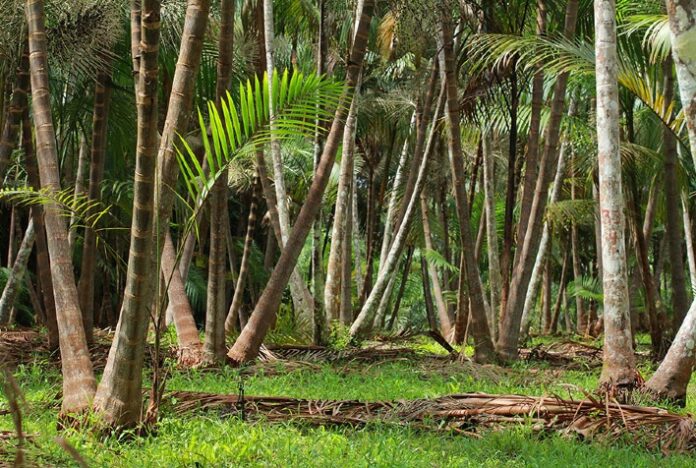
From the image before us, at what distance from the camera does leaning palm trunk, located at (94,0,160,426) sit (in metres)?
4.78

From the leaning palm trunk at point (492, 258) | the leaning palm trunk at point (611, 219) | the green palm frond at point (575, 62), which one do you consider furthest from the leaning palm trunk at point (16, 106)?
the leaning palm trunk at point (492, 258)

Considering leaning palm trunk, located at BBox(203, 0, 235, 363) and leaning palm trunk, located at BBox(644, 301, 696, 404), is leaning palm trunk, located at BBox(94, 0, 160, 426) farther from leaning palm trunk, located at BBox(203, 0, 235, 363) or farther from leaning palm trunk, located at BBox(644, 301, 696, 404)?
leaning palm trunk, located at BBox(644, 301, 696, 404)

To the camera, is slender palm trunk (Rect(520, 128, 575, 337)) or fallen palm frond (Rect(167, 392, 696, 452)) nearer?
fallen palm frond (Rect(167, 392, 696, 452))

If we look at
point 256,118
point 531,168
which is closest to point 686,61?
point 256,118

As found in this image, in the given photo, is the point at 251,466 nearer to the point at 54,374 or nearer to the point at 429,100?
the point at 54,374

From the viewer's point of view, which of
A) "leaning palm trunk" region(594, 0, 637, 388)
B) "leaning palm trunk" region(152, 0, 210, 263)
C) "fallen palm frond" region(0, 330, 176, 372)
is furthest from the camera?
"fallen palm frond" region(0, 330, 176, 372)

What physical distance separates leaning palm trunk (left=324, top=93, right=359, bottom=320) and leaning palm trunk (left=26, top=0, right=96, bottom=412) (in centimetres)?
492

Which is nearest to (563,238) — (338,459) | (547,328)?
(547,328)

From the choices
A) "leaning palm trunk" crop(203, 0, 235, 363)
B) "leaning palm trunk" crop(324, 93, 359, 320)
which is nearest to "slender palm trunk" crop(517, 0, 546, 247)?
"leaning palm trunk" crop(324, 93, 359, 320)

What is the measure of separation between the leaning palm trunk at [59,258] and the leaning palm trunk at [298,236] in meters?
2.99

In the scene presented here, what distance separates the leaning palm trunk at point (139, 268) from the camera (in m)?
4.78

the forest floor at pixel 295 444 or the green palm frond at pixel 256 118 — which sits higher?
the green palm frond at pixel 256 118

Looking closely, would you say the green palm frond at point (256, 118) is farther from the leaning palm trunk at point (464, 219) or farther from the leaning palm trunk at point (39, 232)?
the leaning palm trunk at point (464, 219)

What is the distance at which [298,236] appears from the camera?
28.3ft
